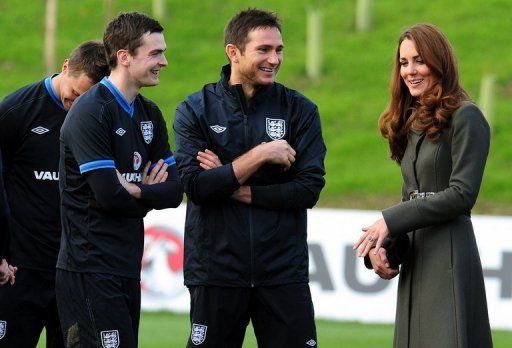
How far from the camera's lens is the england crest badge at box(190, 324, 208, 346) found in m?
6.44

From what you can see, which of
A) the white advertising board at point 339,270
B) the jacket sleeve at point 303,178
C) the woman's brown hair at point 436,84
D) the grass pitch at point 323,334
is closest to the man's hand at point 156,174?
the jacket sleeve at point 303,178

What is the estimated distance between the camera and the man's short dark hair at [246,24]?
6691 mm

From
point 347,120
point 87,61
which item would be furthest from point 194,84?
point 87,61

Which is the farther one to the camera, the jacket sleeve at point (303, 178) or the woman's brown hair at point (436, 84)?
the jacket sleeve at point (303, 178)

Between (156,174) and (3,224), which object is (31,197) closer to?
(3,224)

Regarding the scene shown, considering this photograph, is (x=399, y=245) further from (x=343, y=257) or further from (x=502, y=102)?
(x=502, y=102)

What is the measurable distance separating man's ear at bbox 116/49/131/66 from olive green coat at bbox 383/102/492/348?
1.57m

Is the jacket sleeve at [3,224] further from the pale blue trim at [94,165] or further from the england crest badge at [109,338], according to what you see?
the england crest badge at [109,338]

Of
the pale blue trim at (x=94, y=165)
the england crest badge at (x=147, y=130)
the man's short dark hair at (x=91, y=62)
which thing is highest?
the man's short dark hair at (x=91, y=62)

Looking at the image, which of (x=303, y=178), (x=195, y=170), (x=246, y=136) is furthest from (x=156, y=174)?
(x=303, y=178)

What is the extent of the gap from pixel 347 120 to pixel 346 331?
15.7 m

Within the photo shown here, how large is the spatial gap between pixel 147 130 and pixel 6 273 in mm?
1175

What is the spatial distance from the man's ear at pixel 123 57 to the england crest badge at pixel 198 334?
5.02ft

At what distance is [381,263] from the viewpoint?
19.3 ft
